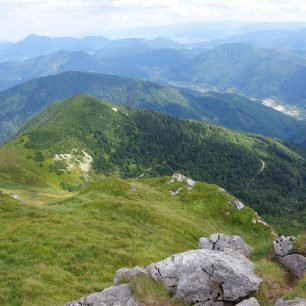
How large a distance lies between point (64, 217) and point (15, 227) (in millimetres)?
9676

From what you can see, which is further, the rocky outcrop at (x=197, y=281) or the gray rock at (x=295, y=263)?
the gray rock at (x=295, y=263)

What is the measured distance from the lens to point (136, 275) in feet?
91.3

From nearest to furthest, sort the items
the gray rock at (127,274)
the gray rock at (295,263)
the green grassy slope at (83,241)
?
1. the gray rock at (127,274)
2. the gray rock at (295,263)
3. the green grassy slope at (83,241)

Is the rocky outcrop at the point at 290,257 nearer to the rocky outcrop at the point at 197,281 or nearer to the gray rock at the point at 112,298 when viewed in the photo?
the rocky outcrop at the point at 197,281

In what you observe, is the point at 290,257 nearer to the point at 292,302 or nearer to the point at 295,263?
the point at 295,263

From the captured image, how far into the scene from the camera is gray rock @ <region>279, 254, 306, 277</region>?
30452 mm

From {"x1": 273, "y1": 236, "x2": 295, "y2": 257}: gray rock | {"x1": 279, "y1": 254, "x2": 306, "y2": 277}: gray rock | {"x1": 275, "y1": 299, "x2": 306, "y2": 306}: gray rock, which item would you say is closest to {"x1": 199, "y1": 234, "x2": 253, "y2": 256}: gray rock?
{"x1": 273, "y1": 236, "x2": 295, "y2": 257}: gray rock

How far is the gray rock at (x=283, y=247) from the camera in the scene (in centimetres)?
3253

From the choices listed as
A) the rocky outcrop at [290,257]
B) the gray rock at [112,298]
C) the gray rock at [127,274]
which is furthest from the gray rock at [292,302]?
the gray rock at [127,274]

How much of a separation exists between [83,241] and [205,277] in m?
22.9

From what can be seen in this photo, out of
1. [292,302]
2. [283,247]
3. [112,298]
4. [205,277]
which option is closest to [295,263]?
[283,247]

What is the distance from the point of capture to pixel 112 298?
2552cm

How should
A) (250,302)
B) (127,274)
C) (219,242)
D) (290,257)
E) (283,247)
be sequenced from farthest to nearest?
(219,242)
(283,247)
(290,257)
(127,274)
(250,302)

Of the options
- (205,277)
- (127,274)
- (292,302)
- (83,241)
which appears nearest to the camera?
(292,302)
